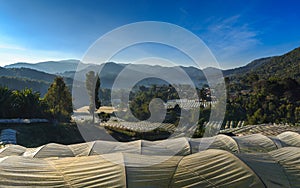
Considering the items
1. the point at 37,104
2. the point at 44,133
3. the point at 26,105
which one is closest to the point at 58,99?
the point at 37,104

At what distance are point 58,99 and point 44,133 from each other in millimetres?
5447

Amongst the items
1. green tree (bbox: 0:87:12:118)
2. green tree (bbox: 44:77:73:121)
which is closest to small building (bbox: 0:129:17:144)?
green tree (bbox: 0:87:12:118)

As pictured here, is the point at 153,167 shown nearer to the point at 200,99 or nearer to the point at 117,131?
the point at 117,131

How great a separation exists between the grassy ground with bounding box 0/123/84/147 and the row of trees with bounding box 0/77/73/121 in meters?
2.19

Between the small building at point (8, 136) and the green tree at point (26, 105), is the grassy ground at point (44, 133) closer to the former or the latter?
the small building at point (8, 136)

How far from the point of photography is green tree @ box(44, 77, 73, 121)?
2527 centimetres

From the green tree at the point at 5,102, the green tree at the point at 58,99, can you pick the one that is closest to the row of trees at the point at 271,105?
the green tree at the point at 58,99

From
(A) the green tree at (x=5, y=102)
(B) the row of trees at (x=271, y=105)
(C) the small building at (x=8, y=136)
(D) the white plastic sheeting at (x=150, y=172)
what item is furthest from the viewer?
(B) the row of trees at (x=271, y=105)

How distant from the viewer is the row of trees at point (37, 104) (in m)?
22.2

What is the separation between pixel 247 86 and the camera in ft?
175

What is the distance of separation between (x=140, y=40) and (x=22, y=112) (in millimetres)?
18858

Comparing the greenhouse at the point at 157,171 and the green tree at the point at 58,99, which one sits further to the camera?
the green tree at the point at 58,99

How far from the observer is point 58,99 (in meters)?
25.5

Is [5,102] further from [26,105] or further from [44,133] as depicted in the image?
[44,133]
